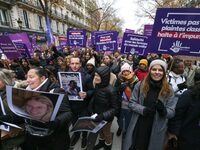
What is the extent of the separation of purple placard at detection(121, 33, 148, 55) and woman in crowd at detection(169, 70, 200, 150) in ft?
11.7

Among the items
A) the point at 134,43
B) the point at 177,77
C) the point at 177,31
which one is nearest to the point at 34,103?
the point at 177,31

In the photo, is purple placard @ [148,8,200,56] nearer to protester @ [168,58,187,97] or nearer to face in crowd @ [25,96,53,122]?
protester @ [168,58,187,97]

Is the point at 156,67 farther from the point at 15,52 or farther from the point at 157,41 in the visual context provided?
the point at 15,52

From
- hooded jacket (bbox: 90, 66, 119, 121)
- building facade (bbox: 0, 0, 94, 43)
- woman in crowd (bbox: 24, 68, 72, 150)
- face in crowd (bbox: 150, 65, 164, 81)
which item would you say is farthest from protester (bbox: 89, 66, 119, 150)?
building facade (bbox: 0, 0, 94, 43)

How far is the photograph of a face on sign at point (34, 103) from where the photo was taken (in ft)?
5.79

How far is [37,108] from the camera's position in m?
1.84

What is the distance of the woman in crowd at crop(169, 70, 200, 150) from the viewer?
2072mm

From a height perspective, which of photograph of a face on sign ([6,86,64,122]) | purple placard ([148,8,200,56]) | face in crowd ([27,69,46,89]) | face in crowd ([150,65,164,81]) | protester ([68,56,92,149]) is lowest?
protester ([68,56,92,149])

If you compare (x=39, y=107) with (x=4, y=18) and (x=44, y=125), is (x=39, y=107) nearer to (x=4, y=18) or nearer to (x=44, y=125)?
(x=44, y=125)

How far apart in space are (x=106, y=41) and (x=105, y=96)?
161 inches

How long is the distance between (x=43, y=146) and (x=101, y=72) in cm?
133

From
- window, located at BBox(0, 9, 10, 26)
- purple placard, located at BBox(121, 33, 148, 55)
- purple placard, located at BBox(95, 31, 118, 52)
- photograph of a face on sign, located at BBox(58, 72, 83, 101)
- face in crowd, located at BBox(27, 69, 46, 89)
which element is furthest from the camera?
window, located at BBox(0, 9, 10, 26)

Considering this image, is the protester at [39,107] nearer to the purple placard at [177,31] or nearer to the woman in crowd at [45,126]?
the woman in crowd at [45,126]

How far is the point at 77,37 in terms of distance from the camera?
7.99m
